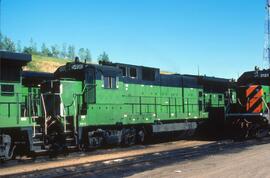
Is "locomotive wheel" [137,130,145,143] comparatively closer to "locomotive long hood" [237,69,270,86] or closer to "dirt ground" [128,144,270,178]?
"dirt ground" [128,144,270,178]

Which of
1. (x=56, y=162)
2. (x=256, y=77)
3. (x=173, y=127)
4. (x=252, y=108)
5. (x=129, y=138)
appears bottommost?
(x=56, y=162)

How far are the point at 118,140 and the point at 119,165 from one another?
550 cm

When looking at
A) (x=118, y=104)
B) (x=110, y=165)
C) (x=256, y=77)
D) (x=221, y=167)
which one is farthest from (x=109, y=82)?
(x=256, y=77)

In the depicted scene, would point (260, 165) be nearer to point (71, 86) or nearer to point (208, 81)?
point (71, 86)

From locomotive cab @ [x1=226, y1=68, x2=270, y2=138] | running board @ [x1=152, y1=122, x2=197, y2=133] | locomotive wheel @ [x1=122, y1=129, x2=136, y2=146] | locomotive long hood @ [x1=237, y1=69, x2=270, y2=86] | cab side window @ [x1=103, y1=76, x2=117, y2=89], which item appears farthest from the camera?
locomotive long hood @ [x1=237, y1=69, x2=270, y2=86]

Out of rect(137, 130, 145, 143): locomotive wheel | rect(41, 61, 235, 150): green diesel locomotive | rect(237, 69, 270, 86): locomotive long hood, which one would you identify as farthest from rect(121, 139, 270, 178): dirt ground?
rect(237, 69, 270, 86): locomotive long hood

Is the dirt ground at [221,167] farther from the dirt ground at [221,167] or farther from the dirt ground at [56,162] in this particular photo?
the dirt ground at [56,162]

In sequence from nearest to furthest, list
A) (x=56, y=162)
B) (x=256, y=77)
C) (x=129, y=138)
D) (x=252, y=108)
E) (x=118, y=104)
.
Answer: (x=56, y=162) → (x=118, y=104) → (x=129, y=138) → (x=252, y=108) → (x=256, y=77)

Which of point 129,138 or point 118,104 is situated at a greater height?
point 118,104

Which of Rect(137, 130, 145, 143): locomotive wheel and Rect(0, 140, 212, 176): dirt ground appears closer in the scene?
Rect(0, 140, 212, 176): dirt ground

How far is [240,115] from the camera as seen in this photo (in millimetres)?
20078

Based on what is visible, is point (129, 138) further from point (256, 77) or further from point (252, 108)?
point (256, 77)

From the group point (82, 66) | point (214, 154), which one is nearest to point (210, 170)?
point (214, 154)

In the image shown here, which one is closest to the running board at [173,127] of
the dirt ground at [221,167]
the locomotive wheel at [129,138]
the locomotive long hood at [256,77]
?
the locomotive wheel at [129,138]
